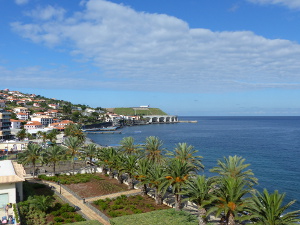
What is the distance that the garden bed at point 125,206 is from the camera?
101 feet

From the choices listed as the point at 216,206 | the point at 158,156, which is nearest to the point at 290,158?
the point at 158,156

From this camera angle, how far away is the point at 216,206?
24125 mm

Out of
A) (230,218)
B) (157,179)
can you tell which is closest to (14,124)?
(157,179)

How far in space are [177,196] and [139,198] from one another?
23.8 ft

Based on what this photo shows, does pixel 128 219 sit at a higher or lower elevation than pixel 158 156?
lower

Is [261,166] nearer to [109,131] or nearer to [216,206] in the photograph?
[216,206]

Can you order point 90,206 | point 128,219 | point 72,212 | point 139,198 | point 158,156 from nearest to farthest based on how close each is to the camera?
point 128,219 < point 72,212 < point 90,206 < point 139,198 < point 158,156

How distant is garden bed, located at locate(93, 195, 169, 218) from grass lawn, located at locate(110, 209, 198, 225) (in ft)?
10.2

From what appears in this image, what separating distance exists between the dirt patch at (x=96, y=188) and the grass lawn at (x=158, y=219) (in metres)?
12.5

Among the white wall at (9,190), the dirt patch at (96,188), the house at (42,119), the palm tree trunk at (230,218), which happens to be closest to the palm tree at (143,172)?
the dirt patch at (96,188)

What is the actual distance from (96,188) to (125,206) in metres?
9.85

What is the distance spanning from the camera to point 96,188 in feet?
135

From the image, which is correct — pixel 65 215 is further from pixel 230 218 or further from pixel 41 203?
pixel 230 218

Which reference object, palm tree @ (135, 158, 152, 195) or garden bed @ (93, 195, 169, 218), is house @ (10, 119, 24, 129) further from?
garden bed @ (93, 195, 169, 218)
